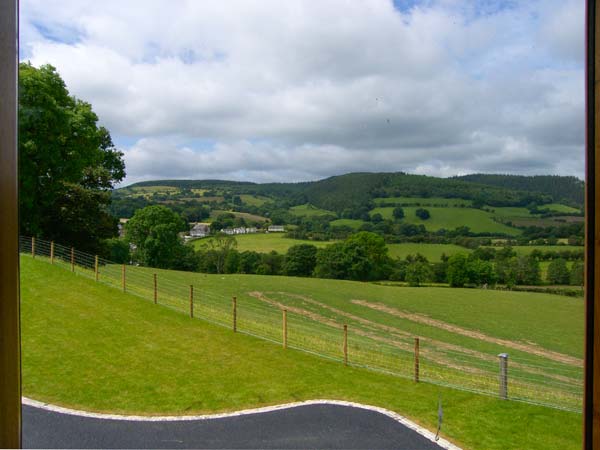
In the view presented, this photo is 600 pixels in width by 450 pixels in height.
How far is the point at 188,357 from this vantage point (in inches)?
123

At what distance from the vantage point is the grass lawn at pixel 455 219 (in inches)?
104

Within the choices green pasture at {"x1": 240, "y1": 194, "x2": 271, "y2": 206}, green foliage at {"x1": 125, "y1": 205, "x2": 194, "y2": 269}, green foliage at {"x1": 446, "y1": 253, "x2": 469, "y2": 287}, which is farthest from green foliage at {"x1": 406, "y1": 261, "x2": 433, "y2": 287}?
green foliage at {"x1": 125, "y1": 205, "x2": 194, "y2": 269}

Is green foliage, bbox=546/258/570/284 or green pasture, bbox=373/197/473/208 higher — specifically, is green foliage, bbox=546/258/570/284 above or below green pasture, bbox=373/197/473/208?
below

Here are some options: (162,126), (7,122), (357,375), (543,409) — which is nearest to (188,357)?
(357,375)

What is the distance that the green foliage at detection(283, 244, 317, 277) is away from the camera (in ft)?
15.0

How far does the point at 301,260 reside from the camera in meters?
4.64

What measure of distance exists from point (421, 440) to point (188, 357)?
2.01 m

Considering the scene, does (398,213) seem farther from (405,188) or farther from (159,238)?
(159,238)

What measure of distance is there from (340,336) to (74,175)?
118 inches

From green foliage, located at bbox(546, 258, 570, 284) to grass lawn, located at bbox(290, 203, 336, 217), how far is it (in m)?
2.88

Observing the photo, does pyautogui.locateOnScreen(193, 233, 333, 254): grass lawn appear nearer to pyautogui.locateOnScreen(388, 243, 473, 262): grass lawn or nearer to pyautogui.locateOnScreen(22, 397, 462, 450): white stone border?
pyautogui.locateOnScreen(388, 243, 473, 262): grass lawn

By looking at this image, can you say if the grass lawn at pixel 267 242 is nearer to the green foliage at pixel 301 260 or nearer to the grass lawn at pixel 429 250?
the green foliage at pixel 301 260

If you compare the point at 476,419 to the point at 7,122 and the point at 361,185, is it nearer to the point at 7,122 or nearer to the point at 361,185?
the point at 7,122

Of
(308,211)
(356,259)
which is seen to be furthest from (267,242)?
(356,259)
